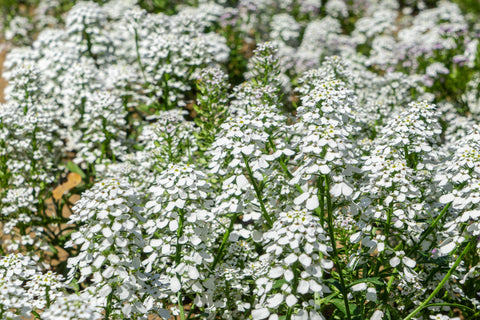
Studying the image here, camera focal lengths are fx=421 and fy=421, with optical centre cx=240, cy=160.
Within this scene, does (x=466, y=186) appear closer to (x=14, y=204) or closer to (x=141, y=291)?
(x=141, y=291)

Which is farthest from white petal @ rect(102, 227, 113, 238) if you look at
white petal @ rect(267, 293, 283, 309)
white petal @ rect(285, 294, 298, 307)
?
white petal @ rect(285, 294, 298, 307)

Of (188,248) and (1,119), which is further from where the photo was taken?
(1,119)

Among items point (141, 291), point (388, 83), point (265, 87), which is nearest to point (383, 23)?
point (388, 83)

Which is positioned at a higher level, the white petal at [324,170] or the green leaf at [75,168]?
the white petal at [324,170]

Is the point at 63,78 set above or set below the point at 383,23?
below

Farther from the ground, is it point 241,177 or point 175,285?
point 241,177

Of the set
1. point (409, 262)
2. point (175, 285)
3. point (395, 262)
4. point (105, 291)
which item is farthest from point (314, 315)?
point (105, 291)

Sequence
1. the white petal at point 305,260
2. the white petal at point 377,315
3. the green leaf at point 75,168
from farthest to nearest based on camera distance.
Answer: the green leaf at point 75,168, the white petal at point 377,315, the white petal at point 305,260

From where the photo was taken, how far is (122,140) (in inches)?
278

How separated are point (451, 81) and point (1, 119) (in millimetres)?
8250

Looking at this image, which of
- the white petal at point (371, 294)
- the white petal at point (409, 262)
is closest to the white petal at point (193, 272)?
the white petal at point (371, 294)

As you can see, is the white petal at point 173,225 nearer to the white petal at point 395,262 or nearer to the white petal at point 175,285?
the white petal at point 175,285

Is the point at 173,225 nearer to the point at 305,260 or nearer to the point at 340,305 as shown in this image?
the point at 305,260

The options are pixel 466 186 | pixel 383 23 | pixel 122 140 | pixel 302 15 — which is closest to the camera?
pixel 466 186
